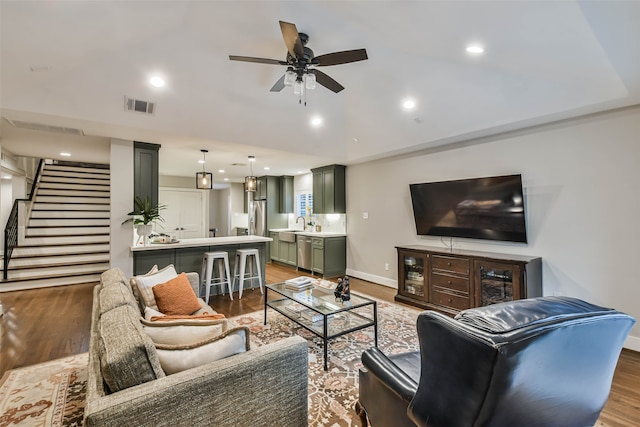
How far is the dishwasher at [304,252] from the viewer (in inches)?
256

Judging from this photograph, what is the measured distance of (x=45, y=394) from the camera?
7.29 ft

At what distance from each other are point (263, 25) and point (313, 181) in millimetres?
4164

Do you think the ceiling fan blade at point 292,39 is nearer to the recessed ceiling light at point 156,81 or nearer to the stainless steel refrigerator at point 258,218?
the recessed ceiling light at point 156,81

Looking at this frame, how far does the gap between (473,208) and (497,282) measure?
1.02 meters

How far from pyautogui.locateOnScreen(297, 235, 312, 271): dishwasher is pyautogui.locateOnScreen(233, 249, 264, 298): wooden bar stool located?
59.9 inches

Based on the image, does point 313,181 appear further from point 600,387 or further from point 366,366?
point 600,387

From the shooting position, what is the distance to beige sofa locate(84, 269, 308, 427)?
1114mm

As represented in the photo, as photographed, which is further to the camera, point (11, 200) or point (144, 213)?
point (11, 200)

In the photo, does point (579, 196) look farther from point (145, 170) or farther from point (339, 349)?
point (145, 170)

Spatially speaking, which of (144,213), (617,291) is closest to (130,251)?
(144,213)

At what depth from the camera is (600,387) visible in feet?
3.85

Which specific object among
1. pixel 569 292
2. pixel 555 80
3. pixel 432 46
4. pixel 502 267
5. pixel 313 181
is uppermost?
pixel 432 46

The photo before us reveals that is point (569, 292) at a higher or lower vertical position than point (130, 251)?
lower

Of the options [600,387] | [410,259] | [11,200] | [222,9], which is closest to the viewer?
[600,387]
